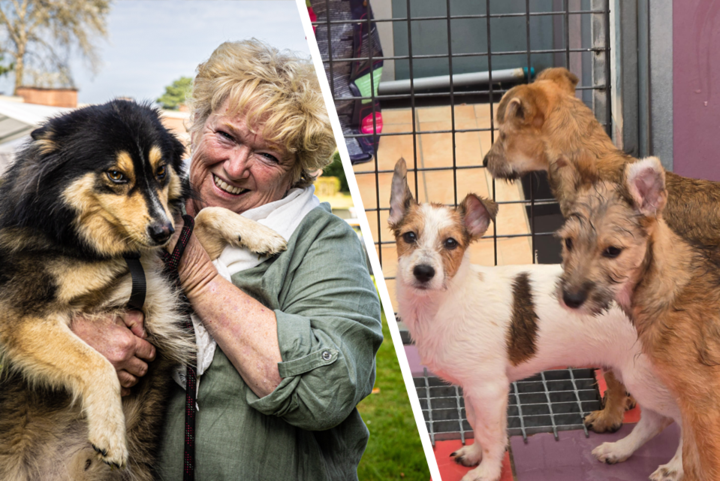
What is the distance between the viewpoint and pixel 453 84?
120 cm

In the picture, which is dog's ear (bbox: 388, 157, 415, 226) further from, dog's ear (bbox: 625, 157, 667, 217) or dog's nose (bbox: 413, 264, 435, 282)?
dog's ear (bbox: 625, 157, 667, 217)

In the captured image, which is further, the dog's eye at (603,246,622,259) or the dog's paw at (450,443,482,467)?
the dog's paw at (450,443,482,467)

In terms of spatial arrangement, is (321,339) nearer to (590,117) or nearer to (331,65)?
(331,65)

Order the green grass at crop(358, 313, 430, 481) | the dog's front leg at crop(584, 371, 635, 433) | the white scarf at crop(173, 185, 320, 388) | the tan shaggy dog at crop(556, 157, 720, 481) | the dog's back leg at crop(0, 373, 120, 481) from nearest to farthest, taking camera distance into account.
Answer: the tan shaggy dog at crop(556, 157, 720, 481), the dog's front leg at crop(584, 371, 635, 433), the dog's back leg at crop(0, 373, 120, 481), the white scarf at crop(173, 185, 320, 388), the green grass at crop(358, 313, 430, 481)

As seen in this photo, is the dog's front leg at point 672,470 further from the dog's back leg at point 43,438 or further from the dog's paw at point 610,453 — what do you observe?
the dog's back leg at point 43,438

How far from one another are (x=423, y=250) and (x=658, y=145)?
53 centimetres

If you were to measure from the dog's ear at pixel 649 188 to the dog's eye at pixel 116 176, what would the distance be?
3.48 feet

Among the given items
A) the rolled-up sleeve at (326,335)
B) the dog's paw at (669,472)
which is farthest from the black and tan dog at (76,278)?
the dog's paw at (669,472)

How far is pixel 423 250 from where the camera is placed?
1.20 metres

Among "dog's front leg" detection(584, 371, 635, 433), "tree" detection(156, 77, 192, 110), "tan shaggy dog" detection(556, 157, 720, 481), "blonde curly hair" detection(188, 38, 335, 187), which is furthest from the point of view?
"tree" detection(156, 77, 192, 110)

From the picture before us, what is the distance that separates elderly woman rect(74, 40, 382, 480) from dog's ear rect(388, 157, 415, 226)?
29 cm

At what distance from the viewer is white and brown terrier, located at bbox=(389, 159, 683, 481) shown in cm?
112

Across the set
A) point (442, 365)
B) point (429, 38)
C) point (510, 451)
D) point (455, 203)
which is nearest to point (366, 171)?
point (455, 203)

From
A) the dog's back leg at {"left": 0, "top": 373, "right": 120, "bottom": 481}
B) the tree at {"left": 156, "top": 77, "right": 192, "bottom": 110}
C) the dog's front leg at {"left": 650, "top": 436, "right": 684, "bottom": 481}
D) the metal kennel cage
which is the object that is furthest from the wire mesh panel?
the tree at {"left": 156, "top": 77, "right": 192, "bottom": 110}
